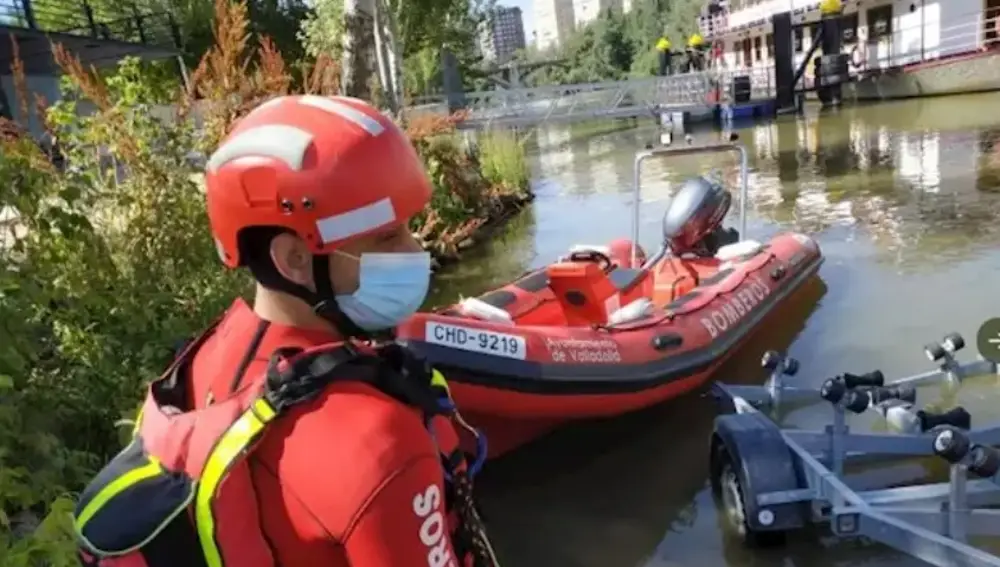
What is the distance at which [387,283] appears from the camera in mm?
1324

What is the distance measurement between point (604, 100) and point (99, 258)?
19894mm

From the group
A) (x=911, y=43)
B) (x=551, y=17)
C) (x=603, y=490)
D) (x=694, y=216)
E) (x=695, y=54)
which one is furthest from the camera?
(x=551, y=17)

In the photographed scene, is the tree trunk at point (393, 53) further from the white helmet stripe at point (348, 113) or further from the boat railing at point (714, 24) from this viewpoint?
the white helmet stripe at point (348, 113)

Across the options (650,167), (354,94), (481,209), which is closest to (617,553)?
(354,94)

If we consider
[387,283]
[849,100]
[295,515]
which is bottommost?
[849,100]

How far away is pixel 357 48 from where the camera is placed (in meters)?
8.63

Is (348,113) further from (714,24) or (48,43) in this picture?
(714,24)

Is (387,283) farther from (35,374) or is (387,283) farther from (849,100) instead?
(849,100)

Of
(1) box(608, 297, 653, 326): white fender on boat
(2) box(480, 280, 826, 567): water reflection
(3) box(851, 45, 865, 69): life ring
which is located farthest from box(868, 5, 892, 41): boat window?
(2) box(480, 280, 826, 567): water reflection

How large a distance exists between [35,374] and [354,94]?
5542mm

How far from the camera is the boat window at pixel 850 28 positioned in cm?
2641

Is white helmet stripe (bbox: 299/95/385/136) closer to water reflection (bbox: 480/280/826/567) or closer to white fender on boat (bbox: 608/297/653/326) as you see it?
water reflection (bbox: 480/280/826/567)

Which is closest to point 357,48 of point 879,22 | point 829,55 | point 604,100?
point 604,100

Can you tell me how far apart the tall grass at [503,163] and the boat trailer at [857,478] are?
8964mm
